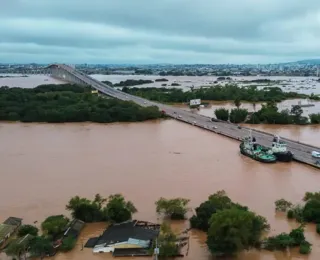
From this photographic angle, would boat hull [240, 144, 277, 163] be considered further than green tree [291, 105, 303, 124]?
No

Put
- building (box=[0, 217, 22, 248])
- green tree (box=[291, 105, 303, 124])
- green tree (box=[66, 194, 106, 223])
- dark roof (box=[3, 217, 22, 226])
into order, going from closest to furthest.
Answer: building (box=[0, 217, 22, 248]), dark roof (box=[3, 217, 22, 226]), green tree (box=[66, 194, 106, 223]), green tree (box=[291, 105, 303, 124])

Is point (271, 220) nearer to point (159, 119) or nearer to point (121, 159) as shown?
point (121, 159)

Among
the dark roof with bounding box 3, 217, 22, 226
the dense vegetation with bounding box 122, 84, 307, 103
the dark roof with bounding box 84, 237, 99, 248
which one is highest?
the dark roof with bounding box 3, 217, 22, 226

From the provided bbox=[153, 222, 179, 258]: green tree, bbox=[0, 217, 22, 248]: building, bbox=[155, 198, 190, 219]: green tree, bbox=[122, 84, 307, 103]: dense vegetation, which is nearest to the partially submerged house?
bbox=[0, 217, 22, 248]: building

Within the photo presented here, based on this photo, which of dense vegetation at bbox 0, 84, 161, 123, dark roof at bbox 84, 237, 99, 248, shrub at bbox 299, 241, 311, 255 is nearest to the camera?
shrub at bbox 299, 241, 311, 255

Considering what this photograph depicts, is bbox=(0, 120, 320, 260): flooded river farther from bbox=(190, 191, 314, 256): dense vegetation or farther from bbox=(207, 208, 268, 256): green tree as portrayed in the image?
bbox=(207, 208, 268, 256): green tree

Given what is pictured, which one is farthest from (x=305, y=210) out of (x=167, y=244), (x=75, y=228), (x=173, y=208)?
(x=75, y=228)
